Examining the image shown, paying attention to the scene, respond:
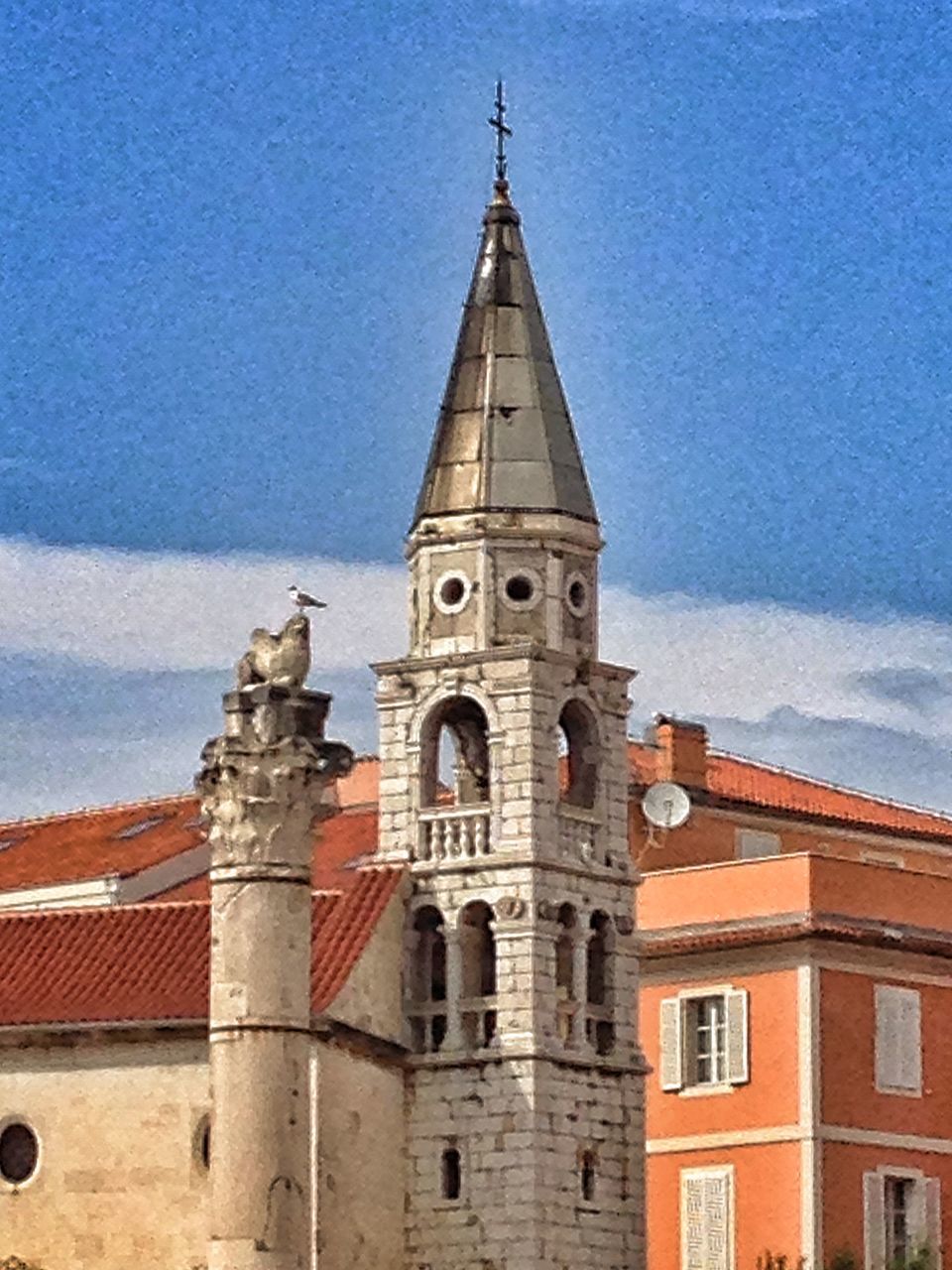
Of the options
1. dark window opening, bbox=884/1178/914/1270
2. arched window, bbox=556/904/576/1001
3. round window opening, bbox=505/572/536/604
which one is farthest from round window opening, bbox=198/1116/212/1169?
dark window opening, bbox=884/1178/914/1270

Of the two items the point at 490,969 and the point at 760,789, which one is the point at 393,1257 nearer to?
the point at 490,969

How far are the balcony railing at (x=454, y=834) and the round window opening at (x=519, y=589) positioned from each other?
2.77 meters

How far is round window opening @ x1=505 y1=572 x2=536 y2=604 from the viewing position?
225ft

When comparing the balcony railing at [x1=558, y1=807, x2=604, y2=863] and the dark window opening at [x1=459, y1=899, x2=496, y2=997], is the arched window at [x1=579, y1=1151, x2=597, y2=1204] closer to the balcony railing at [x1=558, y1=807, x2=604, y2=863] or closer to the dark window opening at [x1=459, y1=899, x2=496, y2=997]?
the dark window opening at [x1=459, y1=899, x2=496, y2=997]

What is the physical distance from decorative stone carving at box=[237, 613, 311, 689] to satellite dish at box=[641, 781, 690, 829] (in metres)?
14.8

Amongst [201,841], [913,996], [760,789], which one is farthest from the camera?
[760,789]

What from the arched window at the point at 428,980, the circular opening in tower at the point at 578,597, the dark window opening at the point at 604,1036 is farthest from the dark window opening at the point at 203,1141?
the circular opening in tower at the point at 578,597

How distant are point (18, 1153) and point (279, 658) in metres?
9.56

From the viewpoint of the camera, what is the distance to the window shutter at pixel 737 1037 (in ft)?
231

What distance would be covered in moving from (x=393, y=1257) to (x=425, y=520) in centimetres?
975

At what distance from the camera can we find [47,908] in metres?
72.4

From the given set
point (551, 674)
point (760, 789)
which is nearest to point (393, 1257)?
point (551, 674)

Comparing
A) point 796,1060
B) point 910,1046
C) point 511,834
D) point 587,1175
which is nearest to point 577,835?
point 511,834

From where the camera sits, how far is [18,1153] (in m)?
67.7
